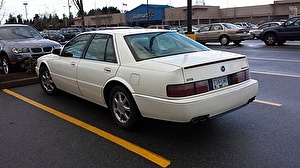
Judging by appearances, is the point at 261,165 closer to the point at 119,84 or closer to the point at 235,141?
the point at 235,141

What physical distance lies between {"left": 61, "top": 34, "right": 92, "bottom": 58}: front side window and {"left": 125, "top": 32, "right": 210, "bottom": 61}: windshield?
1089 millimetres

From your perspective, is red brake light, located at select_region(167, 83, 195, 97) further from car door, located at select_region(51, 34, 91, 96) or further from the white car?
car door, located at select_region(51, 34, 91, 96)

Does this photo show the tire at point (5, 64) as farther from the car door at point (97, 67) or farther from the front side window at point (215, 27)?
the front side window at point (215, 27)

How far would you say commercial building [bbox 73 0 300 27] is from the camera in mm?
60719

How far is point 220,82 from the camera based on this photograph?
3.58 m

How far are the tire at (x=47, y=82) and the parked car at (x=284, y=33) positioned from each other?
14270 mm

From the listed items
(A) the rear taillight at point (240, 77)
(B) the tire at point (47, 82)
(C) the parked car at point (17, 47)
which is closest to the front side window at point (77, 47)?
(B) the tire at point (47, 82)

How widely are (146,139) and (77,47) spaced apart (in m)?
2.37

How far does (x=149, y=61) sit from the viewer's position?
3.71 metres

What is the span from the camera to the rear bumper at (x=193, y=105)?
3.27 meters

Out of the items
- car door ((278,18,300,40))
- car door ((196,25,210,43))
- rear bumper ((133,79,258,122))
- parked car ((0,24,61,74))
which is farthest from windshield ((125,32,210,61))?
car door ((196,25,210,43))

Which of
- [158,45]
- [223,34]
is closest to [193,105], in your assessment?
[158,45]

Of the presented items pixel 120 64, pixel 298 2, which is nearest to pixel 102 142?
pixel 120 64

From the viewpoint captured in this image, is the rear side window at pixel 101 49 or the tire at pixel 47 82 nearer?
the rear side window at pixel 101 49
